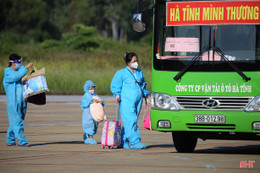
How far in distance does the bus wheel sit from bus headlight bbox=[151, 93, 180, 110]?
743 millimetres

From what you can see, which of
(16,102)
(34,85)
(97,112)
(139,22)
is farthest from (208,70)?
(16,102)

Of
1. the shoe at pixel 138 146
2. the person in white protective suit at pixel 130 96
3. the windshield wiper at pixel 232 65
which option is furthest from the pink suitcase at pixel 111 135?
the windshield wiper at pixel 232 65

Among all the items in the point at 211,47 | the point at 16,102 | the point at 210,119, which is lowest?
the point at 210,119

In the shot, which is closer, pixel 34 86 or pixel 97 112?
pixel 34 86

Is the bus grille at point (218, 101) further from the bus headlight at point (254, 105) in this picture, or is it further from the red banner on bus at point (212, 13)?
the red banner on bus at point (212, 13)

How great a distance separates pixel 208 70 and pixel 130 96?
→ 2141 millimetres

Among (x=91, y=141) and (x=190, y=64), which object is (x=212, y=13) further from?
(x=91, y=141)

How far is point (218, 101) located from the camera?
11336mm

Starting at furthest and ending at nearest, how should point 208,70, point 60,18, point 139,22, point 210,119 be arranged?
point 60,18, point 139,22, point 208,70, point 210,119

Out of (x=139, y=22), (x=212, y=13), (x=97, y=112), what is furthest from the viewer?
(x=97, y=112)

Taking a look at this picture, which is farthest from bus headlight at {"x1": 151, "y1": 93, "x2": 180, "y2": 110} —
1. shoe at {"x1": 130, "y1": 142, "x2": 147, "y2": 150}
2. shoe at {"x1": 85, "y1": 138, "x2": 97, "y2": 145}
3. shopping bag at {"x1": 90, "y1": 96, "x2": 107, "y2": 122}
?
shoe at {"x1": 85, "y1": 138, "x2": 97, "y2": 145}

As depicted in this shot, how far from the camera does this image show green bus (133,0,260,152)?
11227 mm

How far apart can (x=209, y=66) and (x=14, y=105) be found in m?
4.05

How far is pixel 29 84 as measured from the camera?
1355 centimetres
